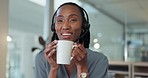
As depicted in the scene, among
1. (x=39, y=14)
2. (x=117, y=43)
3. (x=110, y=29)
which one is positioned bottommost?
(x=117, y=43)

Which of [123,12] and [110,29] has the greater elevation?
[123,12]

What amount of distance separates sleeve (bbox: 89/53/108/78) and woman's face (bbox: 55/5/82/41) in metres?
0.14

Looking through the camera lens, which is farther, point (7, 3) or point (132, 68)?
point (132, 68)

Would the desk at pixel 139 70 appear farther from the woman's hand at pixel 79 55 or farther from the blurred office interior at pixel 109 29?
the woman's hand at pixel 79 55

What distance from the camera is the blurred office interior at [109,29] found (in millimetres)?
4230

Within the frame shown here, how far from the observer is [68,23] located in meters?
0.77

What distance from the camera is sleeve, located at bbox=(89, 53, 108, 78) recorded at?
833 millimetres

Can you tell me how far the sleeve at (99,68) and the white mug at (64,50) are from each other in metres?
0.17

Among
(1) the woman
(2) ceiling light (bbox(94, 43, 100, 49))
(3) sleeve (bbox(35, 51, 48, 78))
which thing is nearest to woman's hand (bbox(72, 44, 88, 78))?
(1) the woman

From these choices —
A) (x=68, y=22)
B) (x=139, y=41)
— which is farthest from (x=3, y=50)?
(x=139, y=41)

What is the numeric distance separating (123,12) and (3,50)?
3169mm

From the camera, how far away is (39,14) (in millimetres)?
4289

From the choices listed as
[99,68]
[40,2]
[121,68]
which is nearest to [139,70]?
[121,68]

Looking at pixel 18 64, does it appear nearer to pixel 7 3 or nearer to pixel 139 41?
pixel 7 3
